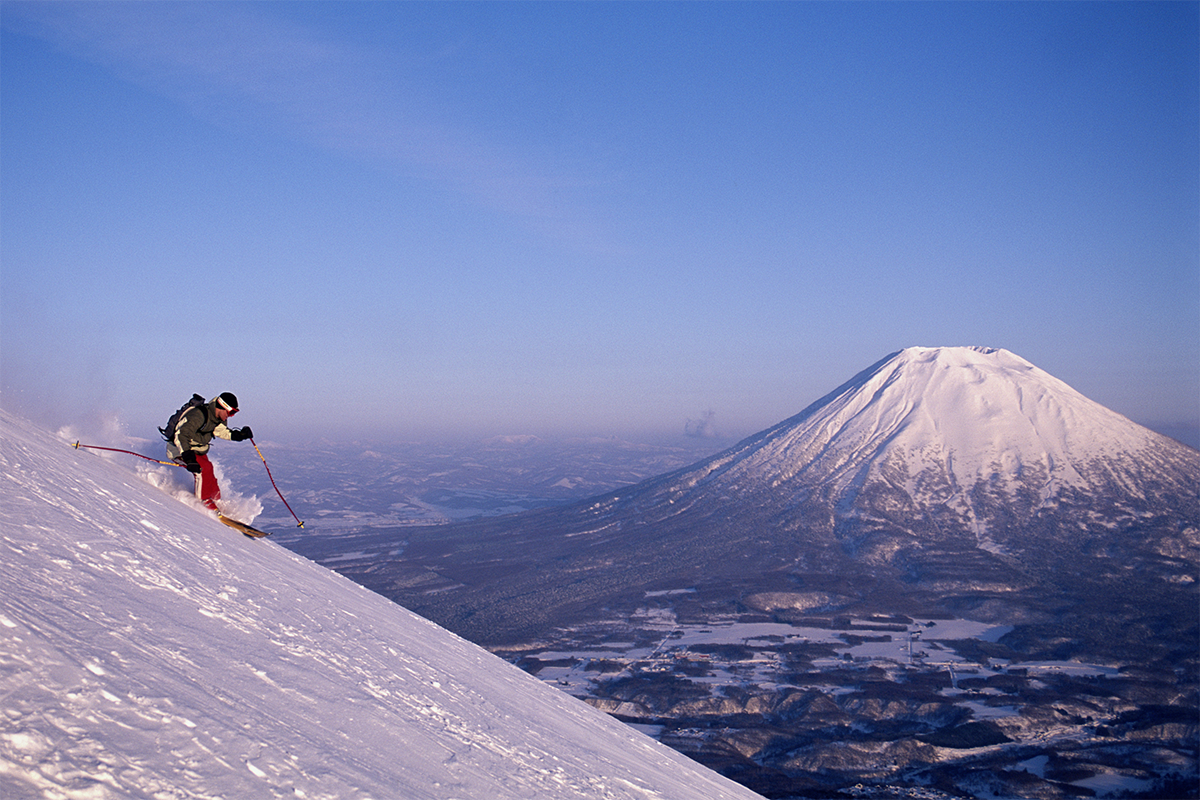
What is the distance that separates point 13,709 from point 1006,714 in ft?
207

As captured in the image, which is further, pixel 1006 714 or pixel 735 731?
pixel 1006 714

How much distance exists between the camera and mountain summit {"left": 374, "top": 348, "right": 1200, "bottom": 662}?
90.6 metres

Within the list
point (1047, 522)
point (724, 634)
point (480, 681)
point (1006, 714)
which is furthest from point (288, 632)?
point (1047, 522)

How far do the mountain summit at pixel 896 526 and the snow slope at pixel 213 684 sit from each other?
71560 millimetres

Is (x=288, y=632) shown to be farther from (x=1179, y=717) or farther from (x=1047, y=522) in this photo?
(x=1047, y=522)

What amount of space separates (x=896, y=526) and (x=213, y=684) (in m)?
124

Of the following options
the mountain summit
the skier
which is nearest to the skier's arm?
the skier

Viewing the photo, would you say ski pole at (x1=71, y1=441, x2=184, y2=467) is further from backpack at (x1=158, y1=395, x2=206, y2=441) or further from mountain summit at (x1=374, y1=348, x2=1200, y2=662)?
mountain summit at (x1=374, y1=348, x2=1200, y2=662)

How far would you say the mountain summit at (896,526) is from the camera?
3565 inches

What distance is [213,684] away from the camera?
4984mm

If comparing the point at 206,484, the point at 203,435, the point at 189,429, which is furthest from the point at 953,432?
the point at 189,429

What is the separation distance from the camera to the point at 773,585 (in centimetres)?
9519

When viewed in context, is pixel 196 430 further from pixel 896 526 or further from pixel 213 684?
pixel 896 526

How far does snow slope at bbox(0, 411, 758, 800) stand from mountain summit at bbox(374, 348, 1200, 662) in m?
71.6
